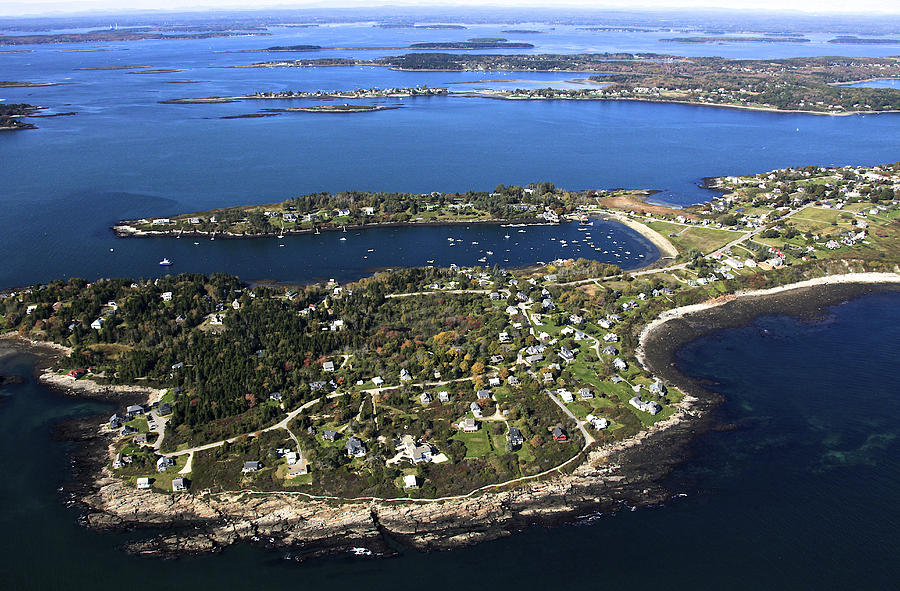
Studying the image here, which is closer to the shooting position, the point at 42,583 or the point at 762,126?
the point at 42,583

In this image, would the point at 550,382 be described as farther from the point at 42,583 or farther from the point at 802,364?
the point at 42,583

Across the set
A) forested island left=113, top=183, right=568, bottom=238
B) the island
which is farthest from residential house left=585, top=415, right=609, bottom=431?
the island

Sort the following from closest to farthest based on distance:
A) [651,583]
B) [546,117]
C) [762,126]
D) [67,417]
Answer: [651,583], [67,417], [762,126], [546,117]

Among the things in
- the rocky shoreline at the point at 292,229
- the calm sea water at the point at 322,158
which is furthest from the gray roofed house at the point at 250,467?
the rocky shoreline at the point at 292,229

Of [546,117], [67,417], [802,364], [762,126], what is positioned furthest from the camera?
[546,117]

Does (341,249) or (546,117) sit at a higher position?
(546,117)

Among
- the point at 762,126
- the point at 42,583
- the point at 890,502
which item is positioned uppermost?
the point at 762,126

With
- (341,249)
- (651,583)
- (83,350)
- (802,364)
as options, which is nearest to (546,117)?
(341,249)
